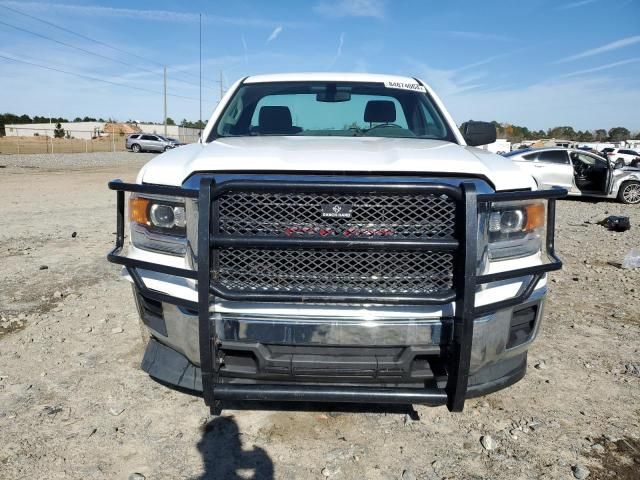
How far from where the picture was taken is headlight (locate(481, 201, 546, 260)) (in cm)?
Answer: 234

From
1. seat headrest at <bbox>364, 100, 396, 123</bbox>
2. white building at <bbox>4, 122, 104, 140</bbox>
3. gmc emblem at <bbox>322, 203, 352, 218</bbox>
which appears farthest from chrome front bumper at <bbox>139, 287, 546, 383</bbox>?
white building at <bbox>4, 122, 104, 140</bbox>

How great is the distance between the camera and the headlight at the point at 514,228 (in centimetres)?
234

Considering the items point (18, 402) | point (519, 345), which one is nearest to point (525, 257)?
point (519, 345)

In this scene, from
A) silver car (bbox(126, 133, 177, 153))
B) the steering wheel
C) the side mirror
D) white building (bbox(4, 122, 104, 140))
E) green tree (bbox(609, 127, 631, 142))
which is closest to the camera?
the side mirror

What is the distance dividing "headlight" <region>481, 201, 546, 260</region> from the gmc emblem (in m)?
0.63

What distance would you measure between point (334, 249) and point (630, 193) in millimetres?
13681

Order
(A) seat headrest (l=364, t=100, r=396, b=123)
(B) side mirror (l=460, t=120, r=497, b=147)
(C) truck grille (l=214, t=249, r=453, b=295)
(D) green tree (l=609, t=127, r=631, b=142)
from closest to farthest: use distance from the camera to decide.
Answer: (C) truck grille (l=214, t=249, r=453, b=295) < (B) side mirror (l=460, t=120, r=497, b=147) < (A) seat headrest (l=364, t=100, r=396, b=123) < (D) green tree (l=609, t=127, r=631, b=142)

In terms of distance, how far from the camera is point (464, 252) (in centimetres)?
216

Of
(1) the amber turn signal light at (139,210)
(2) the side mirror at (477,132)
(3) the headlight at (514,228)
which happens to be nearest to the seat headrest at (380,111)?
(2) the side mirror at (477,132)

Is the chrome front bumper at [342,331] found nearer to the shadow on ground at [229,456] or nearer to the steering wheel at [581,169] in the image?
the shadow on ground at [229,456]

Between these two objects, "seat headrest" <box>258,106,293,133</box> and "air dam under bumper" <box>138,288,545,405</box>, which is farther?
"seat headrest" <box>258,106,293,133</box>

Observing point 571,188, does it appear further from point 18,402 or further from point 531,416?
point 18,402

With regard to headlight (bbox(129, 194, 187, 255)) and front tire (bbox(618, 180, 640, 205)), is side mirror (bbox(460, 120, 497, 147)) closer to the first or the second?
headlight (bbox(129, 194, 187, 255))

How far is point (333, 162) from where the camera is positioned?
2301 mm
